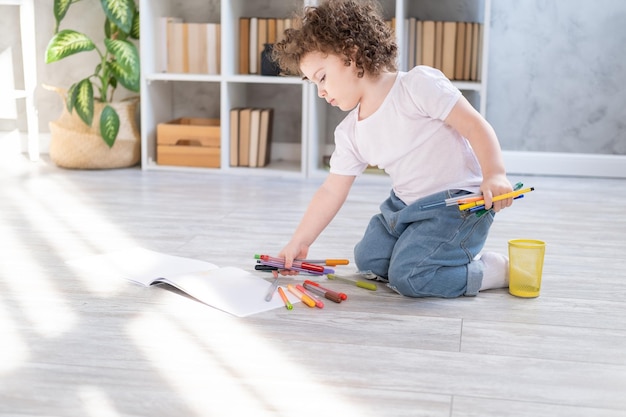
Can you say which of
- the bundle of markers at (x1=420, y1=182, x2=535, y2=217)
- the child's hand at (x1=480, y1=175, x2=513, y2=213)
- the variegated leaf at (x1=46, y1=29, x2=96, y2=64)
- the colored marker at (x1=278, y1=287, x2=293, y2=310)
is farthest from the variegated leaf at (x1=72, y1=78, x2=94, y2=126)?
the child's hand at (x1=480, y1=175, x2=513, y2=213)

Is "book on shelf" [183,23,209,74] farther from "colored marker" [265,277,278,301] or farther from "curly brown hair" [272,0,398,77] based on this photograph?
"colored marker" [265,277,278,301]

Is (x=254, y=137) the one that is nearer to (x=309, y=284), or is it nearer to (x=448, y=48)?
(x=448, y=48)

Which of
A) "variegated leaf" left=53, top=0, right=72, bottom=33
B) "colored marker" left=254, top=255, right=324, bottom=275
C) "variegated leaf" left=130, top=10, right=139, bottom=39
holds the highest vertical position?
"variegated leaf" left=53, top=0, right=72, bottom=33

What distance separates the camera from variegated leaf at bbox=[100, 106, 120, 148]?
3049 millimetres

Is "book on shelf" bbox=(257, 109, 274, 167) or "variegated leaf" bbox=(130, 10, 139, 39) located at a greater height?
"variegated leaf" bbox=(130, 10, 139, 39)

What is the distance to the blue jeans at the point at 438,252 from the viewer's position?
62.7 inches

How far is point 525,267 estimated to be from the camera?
62.9 inches

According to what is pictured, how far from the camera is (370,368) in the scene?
4.09 ft

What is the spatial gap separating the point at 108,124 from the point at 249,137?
0.51m

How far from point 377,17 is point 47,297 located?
83 cm

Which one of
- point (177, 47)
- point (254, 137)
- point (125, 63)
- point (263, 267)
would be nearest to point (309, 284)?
point (263, 267)

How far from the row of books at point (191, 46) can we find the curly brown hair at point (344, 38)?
1547 mm

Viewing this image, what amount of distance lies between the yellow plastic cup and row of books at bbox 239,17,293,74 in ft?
5.58

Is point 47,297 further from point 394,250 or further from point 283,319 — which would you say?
point 394,250
